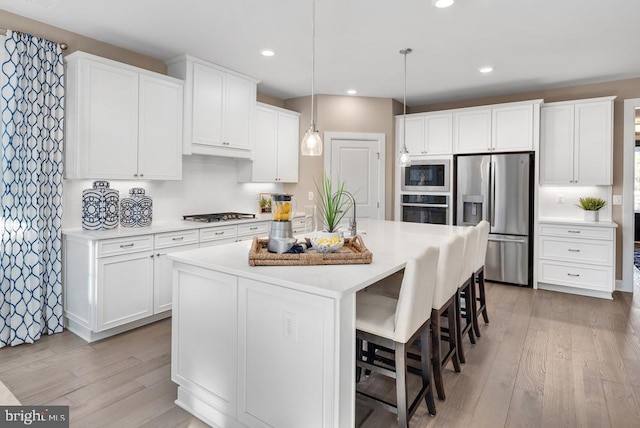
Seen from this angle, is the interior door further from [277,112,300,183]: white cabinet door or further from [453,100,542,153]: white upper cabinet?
[453,100,542,153]: white upper cabinet

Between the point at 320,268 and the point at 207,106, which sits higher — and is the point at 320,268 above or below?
below

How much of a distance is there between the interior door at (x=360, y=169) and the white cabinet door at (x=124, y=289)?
2943 millimetres

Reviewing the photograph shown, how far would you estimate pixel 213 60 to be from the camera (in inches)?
154

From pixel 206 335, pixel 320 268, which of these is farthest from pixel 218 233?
pixel 320 268

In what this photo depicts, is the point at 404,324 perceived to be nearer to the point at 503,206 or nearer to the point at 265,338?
A: the point at 265,338

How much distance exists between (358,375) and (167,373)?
51.6 inches

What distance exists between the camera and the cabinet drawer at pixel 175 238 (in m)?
3.36

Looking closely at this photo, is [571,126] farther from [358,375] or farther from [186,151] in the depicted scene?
[186,151]

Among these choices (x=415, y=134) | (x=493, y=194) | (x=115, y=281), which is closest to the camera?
(x=115, y=281)

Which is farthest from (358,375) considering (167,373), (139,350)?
(139,350)

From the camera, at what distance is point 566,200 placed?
16.1ft

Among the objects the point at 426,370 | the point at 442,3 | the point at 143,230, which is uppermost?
the point at 442,3

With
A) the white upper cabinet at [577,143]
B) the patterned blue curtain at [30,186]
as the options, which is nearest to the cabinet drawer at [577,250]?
the white upper cabinet at [577,143]

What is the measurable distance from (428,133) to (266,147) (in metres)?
2.39
